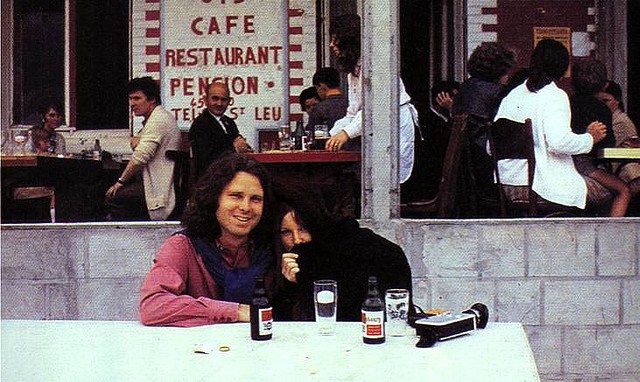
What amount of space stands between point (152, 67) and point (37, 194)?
2.90 m

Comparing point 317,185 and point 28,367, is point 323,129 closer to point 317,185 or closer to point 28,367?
point 317,185

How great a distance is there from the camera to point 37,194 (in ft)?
22.0

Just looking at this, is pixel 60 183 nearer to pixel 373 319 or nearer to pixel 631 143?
pixel 631 143

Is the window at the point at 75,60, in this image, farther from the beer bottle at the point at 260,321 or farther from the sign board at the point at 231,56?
the beer bottle at the point at 260,321

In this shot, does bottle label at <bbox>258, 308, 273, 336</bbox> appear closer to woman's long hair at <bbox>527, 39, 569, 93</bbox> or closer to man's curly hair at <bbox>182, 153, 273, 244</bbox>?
man's curly hair at <bbox>182, 153, 273, 244</bbox>

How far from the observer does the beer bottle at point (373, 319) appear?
2990 millimetres

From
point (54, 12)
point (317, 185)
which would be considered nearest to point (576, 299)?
point (317, 185)

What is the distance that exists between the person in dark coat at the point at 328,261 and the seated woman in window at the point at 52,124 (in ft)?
15.9

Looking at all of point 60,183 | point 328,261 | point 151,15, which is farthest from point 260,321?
point 151,15

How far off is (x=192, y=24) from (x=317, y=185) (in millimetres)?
4115

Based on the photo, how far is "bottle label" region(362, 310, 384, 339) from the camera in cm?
300

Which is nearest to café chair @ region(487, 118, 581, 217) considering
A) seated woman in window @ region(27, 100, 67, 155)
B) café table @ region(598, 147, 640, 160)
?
café table @ region(598, 147, 640, 160)

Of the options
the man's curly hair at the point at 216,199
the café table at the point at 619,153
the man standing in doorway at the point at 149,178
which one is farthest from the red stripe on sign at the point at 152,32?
the man's curly hair at the point at 216,199

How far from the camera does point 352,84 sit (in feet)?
20.1
